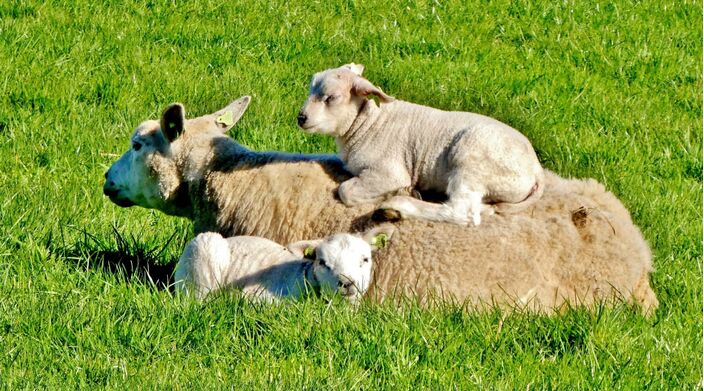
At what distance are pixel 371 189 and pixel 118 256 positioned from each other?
1.48 meters

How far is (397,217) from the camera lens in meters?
6.75

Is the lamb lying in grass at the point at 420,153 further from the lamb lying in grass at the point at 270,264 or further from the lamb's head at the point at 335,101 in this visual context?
the lamb lying in grass at the point at 270,264

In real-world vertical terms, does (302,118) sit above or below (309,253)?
above

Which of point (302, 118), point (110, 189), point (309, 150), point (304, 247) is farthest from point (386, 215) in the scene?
point (309, 150)

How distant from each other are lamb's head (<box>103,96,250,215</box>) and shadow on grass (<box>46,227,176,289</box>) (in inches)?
8.7

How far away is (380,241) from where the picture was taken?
6.63 m

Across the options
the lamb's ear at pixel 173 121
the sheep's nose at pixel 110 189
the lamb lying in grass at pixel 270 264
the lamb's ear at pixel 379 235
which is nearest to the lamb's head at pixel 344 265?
the lamb lying in grass at pixel 270 264

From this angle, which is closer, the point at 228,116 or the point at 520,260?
the point at 520,260

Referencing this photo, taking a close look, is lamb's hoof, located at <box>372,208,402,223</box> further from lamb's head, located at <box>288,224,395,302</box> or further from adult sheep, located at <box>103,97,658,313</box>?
lamb's head, located at <box>288,224,395,302</box>

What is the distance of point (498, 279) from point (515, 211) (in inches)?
16.3

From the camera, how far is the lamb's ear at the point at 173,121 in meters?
7.22

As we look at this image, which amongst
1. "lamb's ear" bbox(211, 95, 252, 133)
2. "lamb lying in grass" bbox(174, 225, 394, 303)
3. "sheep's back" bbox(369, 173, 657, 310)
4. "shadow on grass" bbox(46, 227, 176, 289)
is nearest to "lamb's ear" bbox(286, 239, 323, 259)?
"lamb lying in grass" bbox(174, 225, 394, 303)

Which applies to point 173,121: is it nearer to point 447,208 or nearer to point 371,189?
point 371,189

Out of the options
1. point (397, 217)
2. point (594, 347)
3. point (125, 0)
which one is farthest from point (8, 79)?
point (594, 347)
